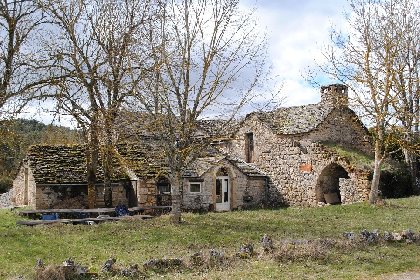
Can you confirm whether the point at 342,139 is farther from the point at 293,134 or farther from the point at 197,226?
the point at 197,226

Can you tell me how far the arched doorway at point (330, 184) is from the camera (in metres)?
30.5

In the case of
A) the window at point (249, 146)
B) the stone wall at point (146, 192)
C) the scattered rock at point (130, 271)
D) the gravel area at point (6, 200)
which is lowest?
the scattered rock at point (130, 271)

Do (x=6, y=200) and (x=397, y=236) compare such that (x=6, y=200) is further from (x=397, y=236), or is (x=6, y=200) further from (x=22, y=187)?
(x=397, y=236)

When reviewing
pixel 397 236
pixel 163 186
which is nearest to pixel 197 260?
pixel 397 236

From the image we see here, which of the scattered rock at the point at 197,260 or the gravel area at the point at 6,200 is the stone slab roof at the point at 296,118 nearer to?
the gravel area at the point at 6,200

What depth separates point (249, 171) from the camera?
1257 inches

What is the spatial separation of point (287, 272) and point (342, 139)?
2165 centimetres

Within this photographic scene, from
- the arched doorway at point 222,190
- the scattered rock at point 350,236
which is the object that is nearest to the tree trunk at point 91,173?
the arched doorway at point 222,190

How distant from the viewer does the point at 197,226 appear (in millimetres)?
19406

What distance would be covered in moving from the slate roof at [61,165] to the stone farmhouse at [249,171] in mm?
48

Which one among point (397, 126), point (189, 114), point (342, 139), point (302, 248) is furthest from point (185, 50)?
point (342, 139)

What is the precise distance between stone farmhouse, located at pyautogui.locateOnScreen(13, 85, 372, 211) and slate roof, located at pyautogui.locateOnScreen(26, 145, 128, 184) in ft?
0.16

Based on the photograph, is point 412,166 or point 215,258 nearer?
point 215,258

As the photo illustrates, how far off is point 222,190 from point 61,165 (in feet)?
30.4
